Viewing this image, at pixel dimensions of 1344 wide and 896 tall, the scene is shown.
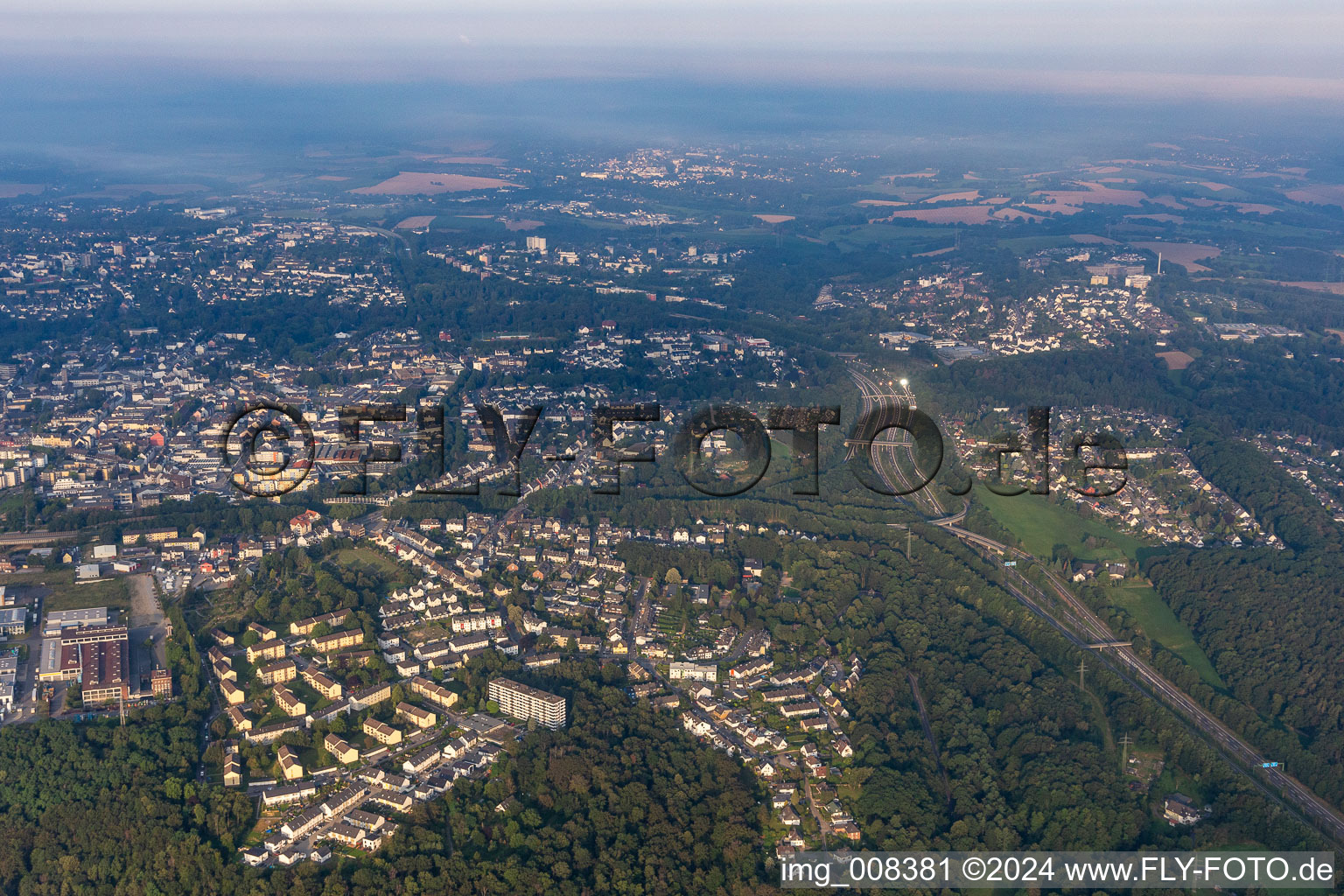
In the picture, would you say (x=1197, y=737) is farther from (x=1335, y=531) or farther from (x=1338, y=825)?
(x=1335, y=531)

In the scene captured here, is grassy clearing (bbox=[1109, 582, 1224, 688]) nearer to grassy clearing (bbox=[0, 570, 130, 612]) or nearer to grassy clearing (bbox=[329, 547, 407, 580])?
grassy clearing (bbox=[329, 547, 407, 580])

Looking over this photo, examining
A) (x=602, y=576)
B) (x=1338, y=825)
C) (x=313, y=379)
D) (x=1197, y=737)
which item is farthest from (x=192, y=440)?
(x=1338, y=825)

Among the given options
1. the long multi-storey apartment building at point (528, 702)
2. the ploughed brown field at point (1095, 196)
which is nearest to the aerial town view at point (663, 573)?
the long multi-storey apartment building at point (528, 702)

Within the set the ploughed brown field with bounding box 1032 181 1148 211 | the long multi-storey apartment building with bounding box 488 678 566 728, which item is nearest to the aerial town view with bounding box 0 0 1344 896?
the long multi-storey apartment building with bounding box 488 678 566 728

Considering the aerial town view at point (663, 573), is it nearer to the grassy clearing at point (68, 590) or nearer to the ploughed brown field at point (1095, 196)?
the grassy clearing at point (68, 590)

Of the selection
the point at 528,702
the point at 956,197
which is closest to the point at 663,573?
the point at 528,702

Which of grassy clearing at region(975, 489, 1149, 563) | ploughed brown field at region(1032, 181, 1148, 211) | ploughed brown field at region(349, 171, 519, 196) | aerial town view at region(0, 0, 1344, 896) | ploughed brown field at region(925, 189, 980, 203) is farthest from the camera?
ploughed brown field at region(349, 171, 519, 196)

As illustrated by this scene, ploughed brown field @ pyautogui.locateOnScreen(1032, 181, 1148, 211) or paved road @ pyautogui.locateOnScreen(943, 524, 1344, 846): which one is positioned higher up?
ploughed brown field @ pyautogui.locateOnScreen(1032, 181, 1148, 211)

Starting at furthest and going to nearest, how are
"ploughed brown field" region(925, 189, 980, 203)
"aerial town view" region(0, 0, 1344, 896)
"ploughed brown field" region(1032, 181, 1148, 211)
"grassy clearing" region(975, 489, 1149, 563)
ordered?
1. "ploughed brown field" region(925, 189, 980, 203)
2. "ploughed brown field" region(1032, 181, 1148, 211)
3. "grassy clearing" region(975, 489, 1149, 563)
4. "aerial town view" region(0, 0, 1344, 896)

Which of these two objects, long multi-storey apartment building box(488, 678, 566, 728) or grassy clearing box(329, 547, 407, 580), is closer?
long multi-storey apartment building box(488, 678, 566, 728)

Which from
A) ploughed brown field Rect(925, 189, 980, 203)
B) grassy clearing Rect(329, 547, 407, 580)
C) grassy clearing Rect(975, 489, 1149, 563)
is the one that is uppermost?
ploughed brown field Rect(925, 189, 980, 203)
